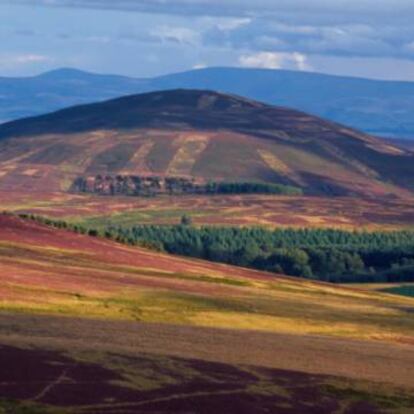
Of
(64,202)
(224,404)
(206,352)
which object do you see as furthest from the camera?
(64,202)

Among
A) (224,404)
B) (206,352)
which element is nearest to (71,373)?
(224,404)

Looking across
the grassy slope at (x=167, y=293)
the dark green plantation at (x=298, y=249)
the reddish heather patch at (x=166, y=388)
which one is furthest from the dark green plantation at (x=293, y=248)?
the reddish heather patch at (x=166, y=388)

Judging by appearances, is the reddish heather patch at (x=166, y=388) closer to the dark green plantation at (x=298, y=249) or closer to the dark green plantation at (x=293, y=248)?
the dark green plantation at (x=293, y=248)

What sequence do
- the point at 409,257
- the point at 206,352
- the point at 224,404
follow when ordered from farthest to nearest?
the point at 409,257, the point at 206,352, the point at 224,404

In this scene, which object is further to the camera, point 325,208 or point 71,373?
point 325,208

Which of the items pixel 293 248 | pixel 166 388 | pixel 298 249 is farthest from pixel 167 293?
pixel 293 248

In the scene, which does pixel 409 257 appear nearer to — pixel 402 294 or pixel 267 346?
pixel 402 294
